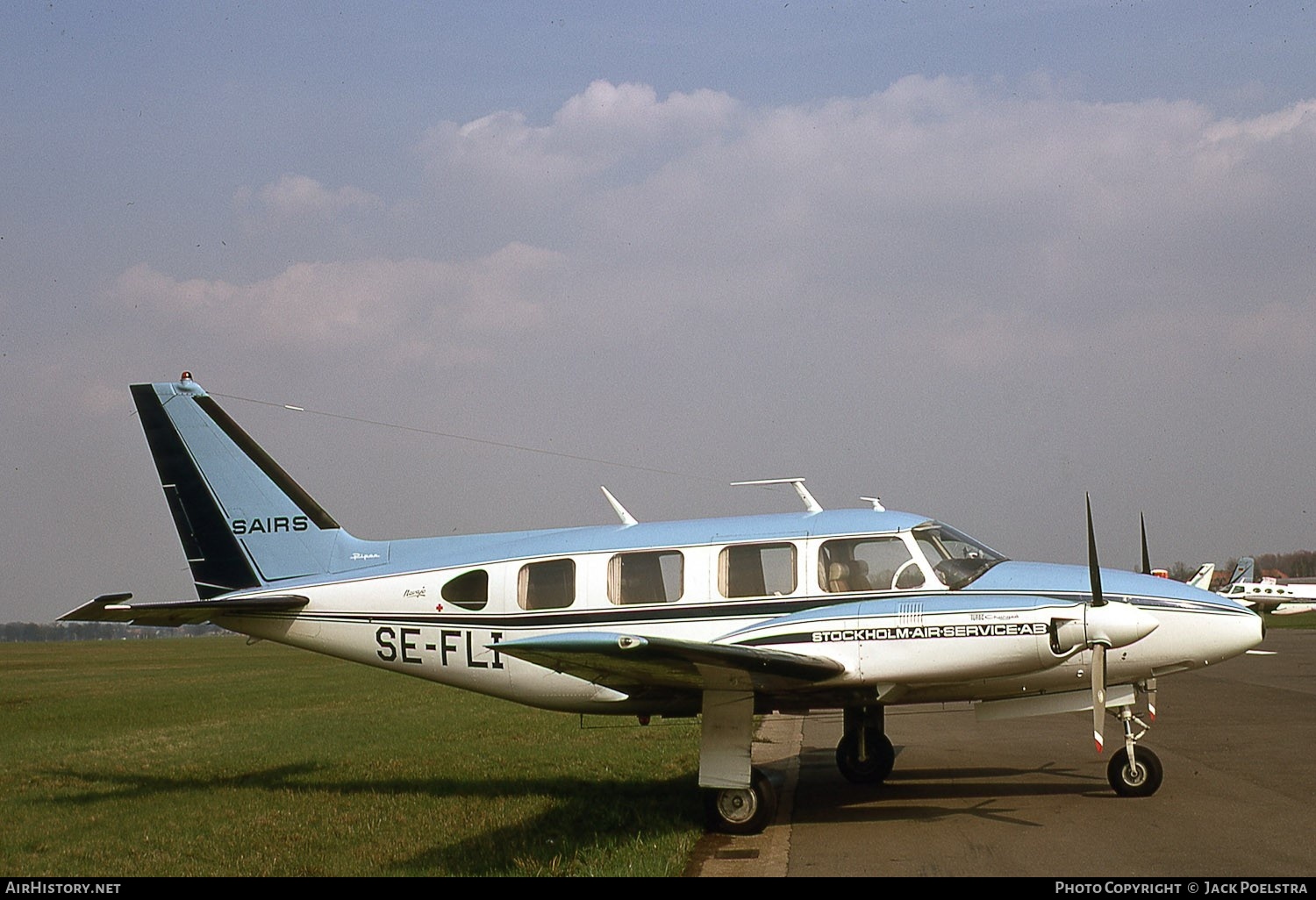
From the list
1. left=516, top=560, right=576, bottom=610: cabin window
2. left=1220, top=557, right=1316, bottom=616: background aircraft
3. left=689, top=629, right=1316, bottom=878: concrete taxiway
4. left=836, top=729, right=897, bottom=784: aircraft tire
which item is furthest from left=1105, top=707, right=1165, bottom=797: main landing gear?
left=1220, top=557, right=1316, bottom=616: background aircraft

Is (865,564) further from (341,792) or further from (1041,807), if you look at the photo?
(341,792)

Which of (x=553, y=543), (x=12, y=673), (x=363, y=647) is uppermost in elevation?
(x=553, y=543)

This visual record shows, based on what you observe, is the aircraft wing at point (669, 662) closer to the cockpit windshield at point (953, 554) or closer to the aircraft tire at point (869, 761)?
the cockpit windshield at point (953, 554)

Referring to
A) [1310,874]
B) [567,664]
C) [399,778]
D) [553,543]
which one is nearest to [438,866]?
[567,664]

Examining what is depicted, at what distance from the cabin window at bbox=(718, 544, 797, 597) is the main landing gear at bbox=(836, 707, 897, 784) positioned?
2.26 meters

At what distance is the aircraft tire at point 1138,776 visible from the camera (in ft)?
33.8

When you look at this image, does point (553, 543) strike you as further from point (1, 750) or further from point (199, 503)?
point (1, 750)

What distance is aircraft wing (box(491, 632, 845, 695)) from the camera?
8.23 meters

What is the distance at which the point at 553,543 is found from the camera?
11.4 metres

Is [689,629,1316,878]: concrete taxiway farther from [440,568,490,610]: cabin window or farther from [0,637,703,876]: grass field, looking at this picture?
[440,568,490,610]: cabin window

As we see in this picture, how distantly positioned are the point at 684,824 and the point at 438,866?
2329mm

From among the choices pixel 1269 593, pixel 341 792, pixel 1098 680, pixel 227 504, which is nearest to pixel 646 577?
pixel 1098 680
